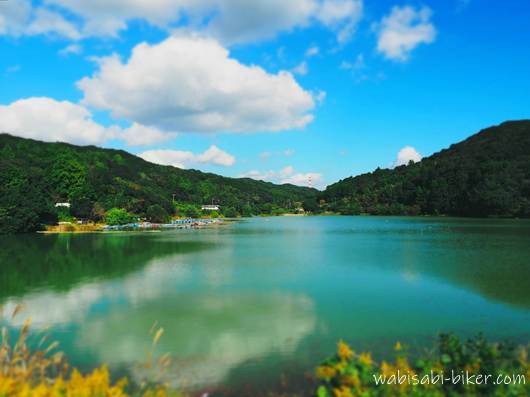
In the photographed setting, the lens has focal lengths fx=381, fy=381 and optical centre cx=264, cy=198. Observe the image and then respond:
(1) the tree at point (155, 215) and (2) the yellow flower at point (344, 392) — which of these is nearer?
(2) the yellow flower at point (344, 392)

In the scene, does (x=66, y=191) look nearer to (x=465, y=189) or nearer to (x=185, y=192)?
(x=185, y=192)

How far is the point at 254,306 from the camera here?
13336 millimetres

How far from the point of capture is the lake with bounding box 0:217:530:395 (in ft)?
28.7

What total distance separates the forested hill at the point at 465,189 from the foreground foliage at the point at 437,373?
89003mm

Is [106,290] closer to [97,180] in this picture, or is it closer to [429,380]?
[429,380]

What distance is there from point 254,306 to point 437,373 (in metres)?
8.01

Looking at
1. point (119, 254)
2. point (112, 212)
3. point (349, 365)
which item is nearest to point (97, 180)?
point (112, 212)

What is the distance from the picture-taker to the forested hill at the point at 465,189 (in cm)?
8388

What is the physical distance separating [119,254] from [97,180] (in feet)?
179

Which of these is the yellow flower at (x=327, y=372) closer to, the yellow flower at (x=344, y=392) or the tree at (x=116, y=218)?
the yellow flower at (x=344, y=392)

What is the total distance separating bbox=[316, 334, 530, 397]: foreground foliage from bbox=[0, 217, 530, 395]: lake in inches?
83.3

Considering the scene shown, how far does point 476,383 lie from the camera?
18.3 feet

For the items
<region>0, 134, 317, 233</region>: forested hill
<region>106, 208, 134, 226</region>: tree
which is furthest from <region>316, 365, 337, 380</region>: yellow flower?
<region>106, 208, 134, 226</region>: tree

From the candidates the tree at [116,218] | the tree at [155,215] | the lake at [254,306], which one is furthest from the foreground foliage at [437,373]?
the tree at [155,215]
